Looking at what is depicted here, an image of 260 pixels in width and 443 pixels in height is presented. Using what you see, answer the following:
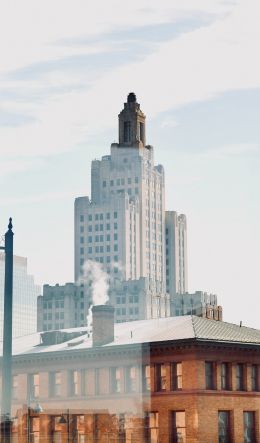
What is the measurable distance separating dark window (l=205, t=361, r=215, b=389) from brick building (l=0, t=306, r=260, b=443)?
0.05m

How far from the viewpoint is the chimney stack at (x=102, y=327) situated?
81.4m

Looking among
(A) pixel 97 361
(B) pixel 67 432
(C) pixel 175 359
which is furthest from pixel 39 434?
(C) pixel 175 359

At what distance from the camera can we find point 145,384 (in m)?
77.2

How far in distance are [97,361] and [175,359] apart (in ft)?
25.4

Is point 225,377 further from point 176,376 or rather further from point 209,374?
point 176,376

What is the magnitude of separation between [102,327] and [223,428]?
44.6ft

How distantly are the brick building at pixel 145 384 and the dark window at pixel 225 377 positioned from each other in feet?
0.25

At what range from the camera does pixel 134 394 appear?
77.0 m

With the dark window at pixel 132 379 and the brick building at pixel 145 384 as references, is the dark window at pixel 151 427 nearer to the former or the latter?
the brick building at pixel 145 384

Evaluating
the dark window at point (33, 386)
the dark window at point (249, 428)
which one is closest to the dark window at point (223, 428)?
the dark window at point (249, 428)

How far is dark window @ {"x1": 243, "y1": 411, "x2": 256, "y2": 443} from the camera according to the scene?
250ft

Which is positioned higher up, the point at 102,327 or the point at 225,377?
the point at 102,327

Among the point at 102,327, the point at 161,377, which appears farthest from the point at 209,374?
the point at 102,327

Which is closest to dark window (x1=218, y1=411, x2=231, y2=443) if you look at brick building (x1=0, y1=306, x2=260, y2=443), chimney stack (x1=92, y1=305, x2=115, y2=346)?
brick building (x1=0, y1=306, x2=260, y2=443)
